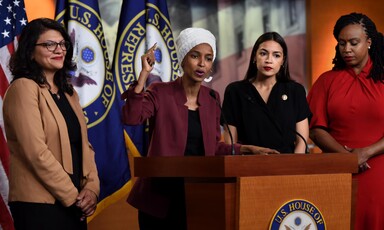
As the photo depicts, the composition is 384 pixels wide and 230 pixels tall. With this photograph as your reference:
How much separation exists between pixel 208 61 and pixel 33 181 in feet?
3.08

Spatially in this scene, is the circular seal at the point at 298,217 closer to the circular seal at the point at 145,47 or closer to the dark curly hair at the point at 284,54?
the dark curly hair at the point at 284,54

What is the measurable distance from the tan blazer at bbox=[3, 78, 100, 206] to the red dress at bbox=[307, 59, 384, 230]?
4.72 feet

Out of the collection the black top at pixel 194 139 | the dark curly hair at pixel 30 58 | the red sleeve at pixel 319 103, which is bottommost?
the black top at pixel 194 139

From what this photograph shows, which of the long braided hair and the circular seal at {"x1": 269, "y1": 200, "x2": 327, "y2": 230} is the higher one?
the long braided hair

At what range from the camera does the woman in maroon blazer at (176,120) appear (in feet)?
8.86

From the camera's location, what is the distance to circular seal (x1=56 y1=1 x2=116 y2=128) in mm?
4352

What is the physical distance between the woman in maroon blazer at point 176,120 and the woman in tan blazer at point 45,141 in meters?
0.31

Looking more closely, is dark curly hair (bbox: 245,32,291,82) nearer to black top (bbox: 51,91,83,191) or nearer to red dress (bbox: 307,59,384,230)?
red dress (bbox: 307,59,384,230)

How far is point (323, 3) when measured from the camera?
566 centimetres

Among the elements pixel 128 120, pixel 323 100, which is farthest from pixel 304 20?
pixel 128 120

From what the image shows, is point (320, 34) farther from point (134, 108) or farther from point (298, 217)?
point (298, 217)

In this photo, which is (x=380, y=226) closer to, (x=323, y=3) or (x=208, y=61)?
(x=208, y=61)

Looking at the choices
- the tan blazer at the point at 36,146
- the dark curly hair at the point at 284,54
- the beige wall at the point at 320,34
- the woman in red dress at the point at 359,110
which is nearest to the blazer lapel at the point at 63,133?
the tan blazer at the point at 36,146

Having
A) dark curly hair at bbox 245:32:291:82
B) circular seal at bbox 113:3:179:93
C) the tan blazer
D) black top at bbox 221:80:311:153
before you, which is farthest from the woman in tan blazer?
circular seal at bbox 113:3:179:93
